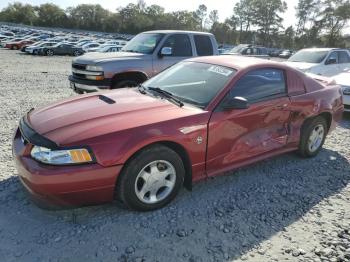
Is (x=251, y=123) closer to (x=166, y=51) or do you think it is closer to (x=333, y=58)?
(x=166, y=51)

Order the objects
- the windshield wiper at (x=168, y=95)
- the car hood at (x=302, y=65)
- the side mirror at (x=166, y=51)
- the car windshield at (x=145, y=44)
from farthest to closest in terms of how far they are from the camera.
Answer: the car hood at (x=302, y=65) < the car windshield at (x=145, y=44) < the side mirror at (x=166, y=51) < the windshield wiper at (x=168, y=95)

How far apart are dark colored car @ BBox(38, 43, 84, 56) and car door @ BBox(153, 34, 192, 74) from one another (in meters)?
23.0

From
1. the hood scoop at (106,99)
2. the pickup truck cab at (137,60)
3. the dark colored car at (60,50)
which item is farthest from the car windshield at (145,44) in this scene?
the dark colored car at (60,50)

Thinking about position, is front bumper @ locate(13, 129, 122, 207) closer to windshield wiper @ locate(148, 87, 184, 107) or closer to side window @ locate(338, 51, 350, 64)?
windshield wiper @ locate(148, 87, 184, 107)

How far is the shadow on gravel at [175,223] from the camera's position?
2.78 meters

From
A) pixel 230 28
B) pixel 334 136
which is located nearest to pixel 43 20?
pixel 230 28

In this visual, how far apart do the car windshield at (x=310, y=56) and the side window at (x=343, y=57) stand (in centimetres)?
79

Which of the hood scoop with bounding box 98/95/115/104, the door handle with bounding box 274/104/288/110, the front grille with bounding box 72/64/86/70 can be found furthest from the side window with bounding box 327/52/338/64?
the hood scoop with bounding box 98/95/115/104

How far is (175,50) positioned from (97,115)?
481cm

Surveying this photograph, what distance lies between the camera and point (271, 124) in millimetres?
4102

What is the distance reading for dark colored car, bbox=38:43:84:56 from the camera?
27486mm

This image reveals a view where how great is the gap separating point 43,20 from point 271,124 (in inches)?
4390

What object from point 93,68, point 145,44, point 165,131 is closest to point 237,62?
point 165,131

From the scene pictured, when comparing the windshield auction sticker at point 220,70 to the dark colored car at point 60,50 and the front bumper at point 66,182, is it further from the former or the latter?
the dark colored car at point 60,50
